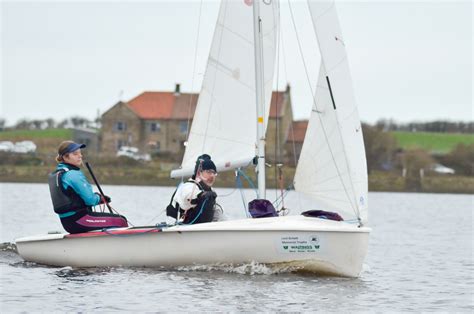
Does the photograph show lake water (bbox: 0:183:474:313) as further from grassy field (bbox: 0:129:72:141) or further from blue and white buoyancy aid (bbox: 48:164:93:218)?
grassy field (bbox: 0:129:72:141)

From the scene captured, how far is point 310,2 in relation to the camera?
1510 centimetres

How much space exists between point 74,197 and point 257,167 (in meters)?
2.68

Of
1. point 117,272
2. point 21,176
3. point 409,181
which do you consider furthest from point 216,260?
point 409,181

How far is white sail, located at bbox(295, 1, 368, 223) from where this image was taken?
48.3 ft

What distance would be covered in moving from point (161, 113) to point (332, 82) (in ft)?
202

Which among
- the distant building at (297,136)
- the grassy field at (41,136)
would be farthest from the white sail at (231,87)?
the grassy field at (41,136)

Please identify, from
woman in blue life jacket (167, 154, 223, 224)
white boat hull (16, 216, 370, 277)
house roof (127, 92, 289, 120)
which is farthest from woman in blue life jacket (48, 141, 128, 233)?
house roof (127, 92, 289, 120)

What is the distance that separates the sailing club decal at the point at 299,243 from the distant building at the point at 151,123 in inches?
2395

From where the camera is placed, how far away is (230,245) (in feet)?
45.1

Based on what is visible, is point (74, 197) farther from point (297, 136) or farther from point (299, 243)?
point (297, 136)

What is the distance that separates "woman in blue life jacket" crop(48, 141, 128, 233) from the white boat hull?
0.59 feet

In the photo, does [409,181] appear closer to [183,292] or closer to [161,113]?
[161,113]

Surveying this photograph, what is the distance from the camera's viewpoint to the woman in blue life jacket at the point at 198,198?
550 inches

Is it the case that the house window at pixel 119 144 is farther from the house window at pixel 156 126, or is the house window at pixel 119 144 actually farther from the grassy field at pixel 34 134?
the grassy field at pixel 34 134
